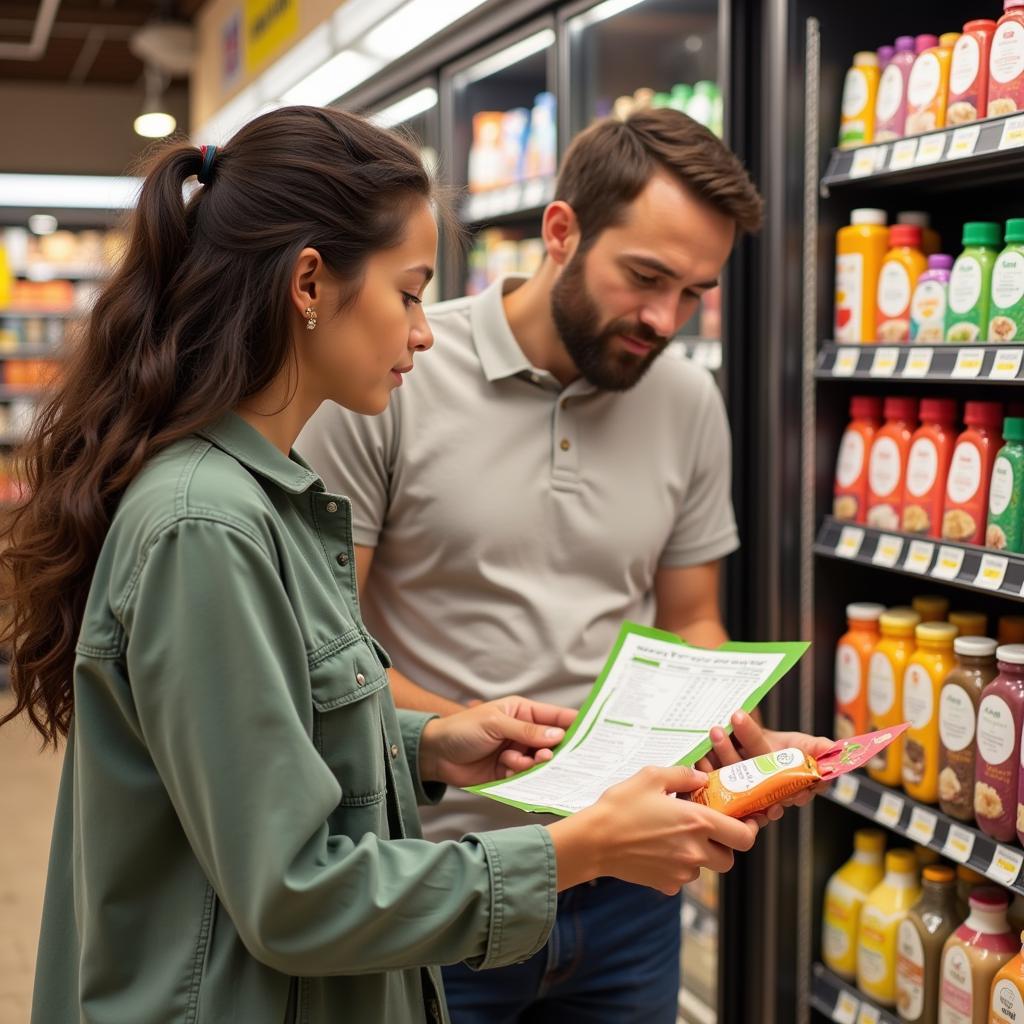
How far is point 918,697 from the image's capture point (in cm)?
212

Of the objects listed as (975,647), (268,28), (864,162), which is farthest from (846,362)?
(268,28)

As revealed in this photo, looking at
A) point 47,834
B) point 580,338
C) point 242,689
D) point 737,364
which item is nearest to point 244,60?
point 47,834

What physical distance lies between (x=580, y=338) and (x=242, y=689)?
3.31 feet

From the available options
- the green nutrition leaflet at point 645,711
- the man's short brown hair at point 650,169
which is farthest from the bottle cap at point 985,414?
the green nutrition leaflet at point 645,711

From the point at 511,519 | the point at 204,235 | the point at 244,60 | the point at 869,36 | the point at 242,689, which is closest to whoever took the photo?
the point at 242,689

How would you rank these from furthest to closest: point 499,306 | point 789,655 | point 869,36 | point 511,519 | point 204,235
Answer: point 869,36 < point 499,306 < point 511,519 < point 789,655 < point 204,235

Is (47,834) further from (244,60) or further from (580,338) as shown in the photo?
(580,338)

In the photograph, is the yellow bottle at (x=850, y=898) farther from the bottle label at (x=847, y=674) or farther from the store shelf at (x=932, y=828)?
the bottle label at (x=847, y=674)

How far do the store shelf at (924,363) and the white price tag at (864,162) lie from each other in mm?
299

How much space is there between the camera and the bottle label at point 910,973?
6.81 ft

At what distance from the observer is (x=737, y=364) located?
8.07ft

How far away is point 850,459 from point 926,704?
47 cm

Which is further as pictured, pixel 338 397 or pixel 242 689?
pixel 338 397

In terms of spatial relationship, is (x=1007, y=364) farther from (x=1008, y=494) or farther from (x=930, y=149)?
(x=930, y=149)
